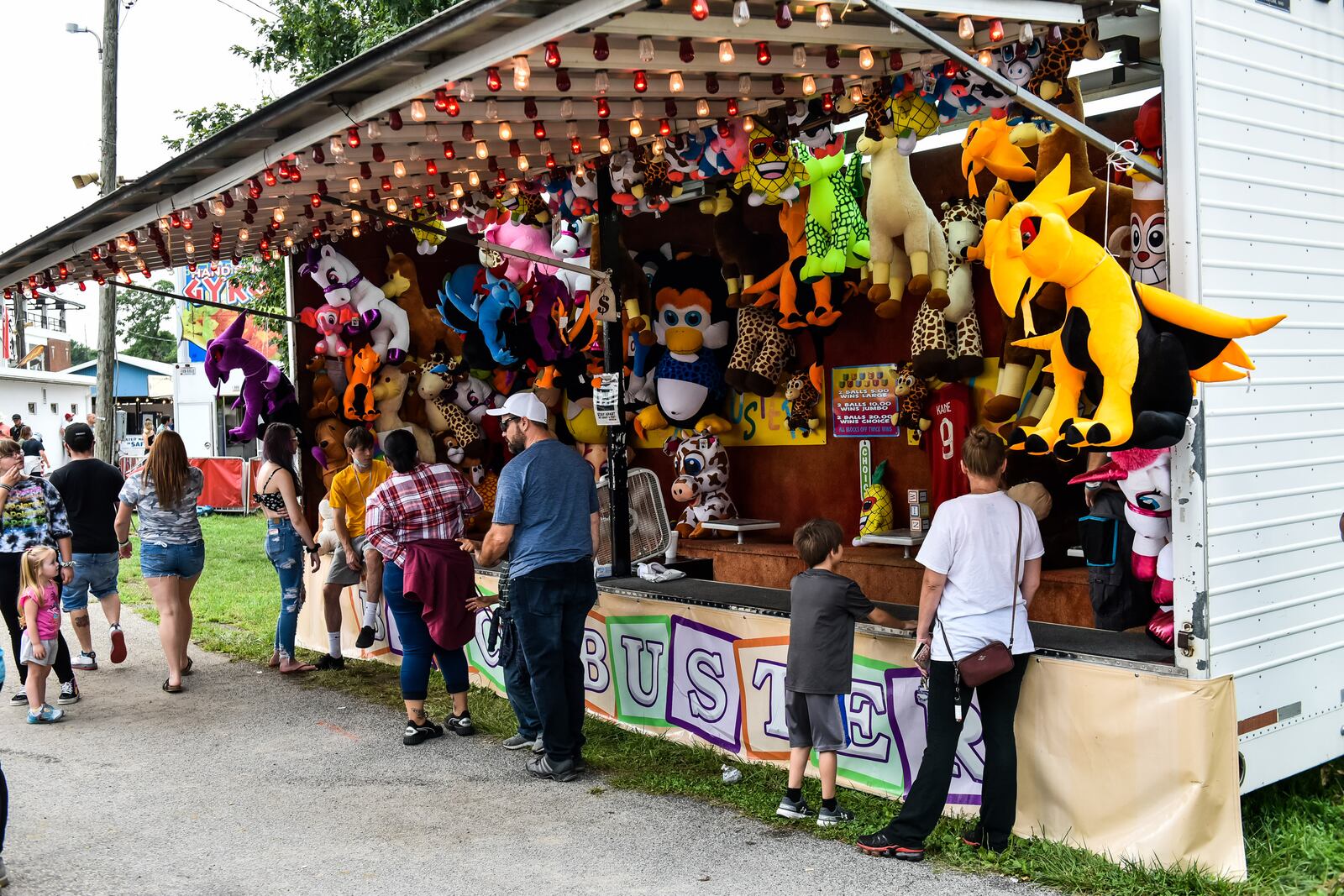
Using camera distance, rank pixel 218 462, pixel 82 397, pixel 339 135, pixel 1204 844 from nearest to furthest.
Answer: pixel 1204 844 → pixel 339 135 → pixel 218 462 → pixel 82 397

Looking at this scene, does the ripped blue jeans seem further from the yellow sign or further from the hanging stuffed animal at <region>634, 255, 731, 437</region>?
the hanging stuffed animal at <region>634, 255, 731, 437</region>

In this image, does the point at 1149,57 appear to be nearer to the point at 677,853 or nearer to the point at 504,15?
the point at 504,15

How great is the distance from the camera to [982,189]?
694 cm

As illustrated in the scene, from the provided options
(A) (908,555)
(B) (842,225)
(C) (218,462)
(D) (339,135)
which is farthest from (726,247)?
(C) (218,462)

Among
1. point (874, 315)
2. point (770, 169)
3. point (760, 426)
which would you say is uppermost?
point (770, 169)

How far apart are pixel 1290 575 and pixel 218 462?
21587 millimetres

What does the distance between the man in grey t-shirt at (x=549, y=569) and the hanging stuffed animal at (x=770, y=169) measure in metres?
1.80

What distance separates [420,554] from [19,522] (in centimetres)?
267

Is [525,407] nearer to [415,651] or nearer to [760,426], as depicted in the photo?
[415,651]

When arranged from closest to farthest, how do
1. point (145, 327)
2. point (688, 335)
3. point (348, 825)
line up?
point (348, 825) → point (688, 335) → point (145, 327)

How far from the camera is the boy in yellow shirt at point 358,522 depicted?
793 cm

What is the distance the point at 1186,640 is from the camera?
430 cm

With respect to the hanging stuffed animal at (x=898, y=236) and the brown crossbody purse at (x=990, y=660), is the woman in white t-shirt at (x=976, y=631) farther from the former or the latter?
the hanging stuffed animal at (x=898, y=236)

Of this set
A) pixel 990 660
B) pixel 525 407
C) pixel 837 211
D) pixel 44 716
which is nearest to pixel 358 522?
pixel 44 716
